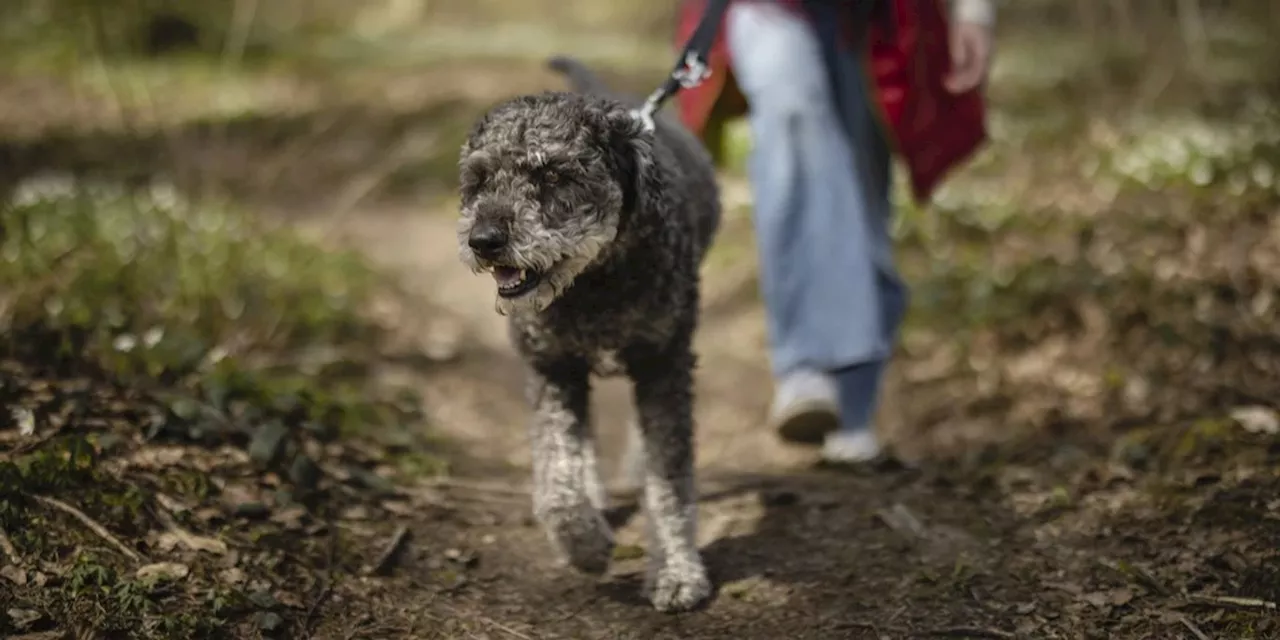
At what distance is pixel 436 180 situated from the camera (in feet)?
36.3

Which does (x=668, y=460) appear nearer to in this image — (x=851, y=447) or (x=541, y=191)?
(x=541, y=191)

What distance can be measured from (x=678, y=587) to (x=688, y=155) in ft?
5.65

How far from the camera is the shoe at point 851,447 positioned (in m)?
4.89

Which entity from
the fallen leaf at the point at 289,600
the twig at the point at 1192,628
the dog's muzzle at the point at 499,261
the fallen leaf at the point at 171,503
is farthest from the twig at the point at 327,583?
the twig at the point at 1192,628

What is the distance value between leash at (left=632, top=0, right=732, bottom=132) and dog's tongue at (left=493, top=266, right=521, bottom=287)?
83 cm

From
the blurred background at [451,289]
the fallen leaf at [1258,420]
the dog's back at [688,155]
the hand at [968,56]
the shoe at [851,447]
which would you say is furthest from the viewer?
the hand at [968,56]

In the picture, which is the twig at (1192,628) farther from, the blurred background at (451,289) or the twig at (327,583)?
the twig at (327,583)

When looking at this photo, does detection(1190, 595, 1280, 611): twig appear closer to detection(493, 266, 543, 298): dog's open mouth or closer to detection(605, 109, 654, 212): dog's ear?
detection(605, 109, 654, 212): dog's ear

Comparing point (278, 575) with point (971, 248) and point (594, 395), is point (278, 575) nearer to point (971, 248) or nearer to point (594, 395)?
point (594, 395)

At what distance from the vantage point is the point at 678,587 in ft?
11.6

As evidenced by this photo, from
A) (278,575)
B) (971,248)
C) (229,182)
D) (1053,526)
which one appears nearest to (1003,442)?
(1053,526)

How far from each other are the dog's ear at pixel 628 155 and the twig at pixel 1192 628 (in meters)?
2.02

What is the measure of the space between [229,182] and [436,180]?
2.12m

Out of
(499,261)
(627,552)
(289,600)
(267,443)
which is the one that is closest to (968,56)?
(627,552)
